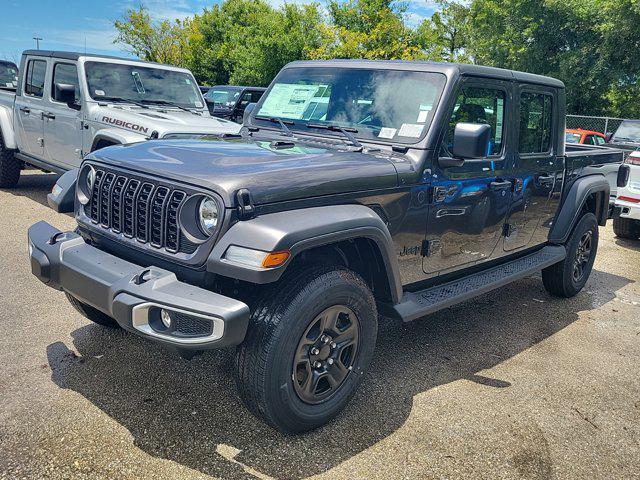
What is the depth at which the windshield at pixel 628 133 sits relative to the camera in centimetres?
1250

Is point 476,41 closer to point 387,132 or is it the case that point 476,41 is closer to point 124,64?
point 124,64

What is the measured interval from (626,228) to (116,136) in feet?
23.7

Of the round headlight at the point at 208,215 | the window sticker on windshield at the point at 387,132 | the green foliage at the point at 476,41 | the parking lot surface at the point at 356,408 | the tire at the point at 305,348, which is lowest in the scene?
the parking lot surface at the point at 356,408

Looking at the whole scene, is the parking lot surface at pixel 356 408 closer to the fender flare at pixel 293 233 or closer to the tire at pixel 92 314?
the tire at pixel 92 314

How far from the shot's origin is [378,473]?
109 inches

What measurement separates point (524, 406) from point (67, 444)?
2551 millimetres

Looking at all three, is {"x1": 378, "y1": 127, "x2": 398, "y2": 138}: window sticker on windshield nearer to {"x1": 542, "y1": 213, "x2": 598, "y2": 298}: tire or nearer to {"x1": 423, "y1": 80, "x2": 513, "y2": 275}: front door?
{"x1": 423, "y1": 80, "x2": 513, "y2": 275}: front door

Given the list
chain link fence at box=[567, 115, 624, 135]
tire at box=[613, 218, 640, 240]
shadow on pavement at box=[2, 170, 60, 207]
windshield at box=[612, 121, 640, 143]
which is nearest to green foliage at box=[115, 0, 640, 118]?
chain link fence at box=[567, 115, 624, 135]

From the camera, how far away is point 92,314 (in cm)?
386

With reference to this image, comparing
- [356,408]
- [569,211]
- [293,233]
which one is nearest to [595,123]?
[569,211]

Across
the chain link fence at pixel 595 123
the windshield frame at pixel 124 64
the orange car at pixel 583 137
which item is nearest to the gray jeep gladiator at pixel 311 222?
the windshield frame at pixel 124 64

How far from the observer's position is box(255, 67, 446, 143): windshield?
3.67 m

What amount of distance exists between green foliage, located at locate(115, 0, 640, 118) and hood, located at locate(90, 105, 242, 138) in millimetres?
17425

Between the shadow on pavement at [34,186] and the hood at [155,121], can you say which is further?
the shadow on pavement at [34,186]
